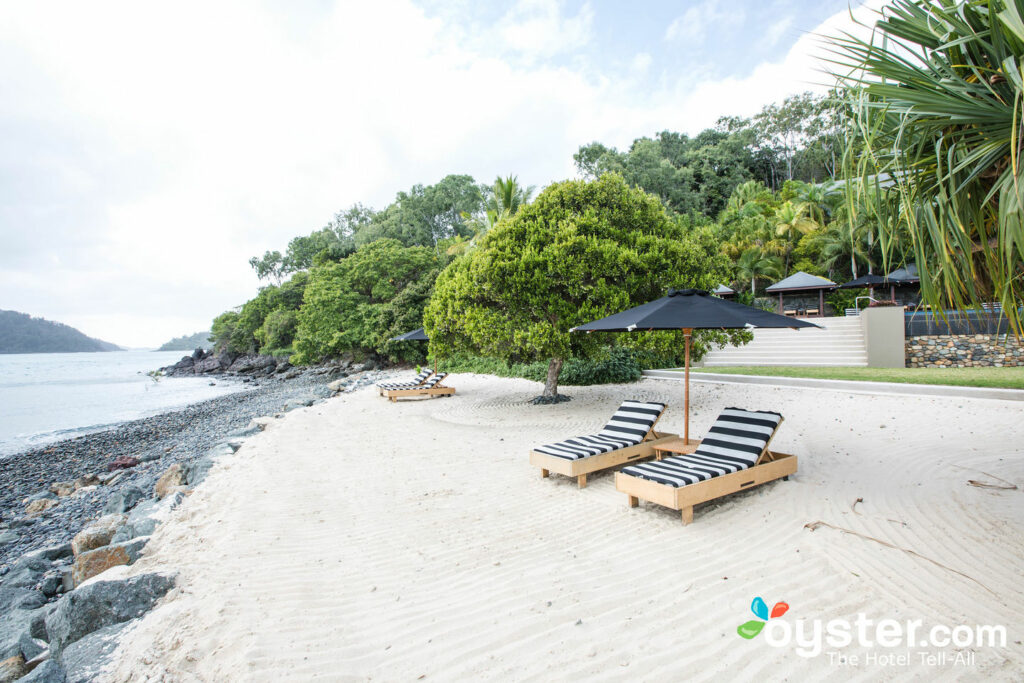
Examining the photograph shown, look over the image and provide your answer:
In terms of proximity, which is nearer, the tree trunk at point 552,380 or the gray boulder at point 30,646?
the gray boulder at point 30,646

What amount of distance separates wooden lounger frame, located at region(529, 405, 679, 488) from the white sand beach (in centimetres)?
21

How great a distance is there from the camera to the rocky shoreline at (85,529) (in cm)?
322

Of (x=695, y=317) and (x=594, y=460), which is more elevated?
(x=695, y=317)

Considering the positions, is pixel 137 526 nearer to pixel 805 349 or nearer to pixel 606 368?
pixel 606 368

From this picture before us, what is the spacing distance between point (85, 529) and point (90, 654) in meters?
3.19

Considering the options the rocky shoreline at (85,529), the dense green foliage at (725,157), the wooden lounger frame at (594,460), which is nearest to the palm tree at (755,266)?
the dense green foliage at (725,157)

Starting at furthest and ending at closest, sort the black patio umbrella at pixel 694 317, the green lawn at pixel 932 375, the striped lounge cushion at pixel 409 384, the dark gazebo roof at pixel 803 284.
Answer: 1. the dark gazebo roof at pixel 803 284
2. the striped lounge cushion at pixel 409 384
3. the green lawn at pixel 932 375
4. the black patio umbrella at pixel 694 317

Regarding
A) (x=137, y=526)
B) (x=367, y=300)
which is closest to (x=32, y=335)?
(x=367, y=300)

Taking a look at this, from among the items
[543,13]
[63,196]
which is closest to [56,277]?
[63,196]

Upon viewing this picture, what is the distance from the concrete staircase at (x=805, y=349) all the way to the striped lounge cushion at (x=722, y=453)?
10.8 meters

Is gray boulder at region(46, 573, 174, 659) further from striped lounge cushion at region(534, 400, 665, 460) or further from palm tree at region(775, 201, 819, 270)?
palm tree at region(775, 201, 819, 270)

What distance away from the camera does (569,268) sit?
938 cm

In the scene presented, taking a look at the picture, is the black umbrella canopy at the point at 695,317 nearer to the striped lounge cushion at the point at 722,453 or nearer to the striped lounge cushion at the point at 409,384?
the striped lounge cushion at the point at 722,453

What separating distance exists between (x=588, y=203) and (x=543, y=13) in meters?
6.90
